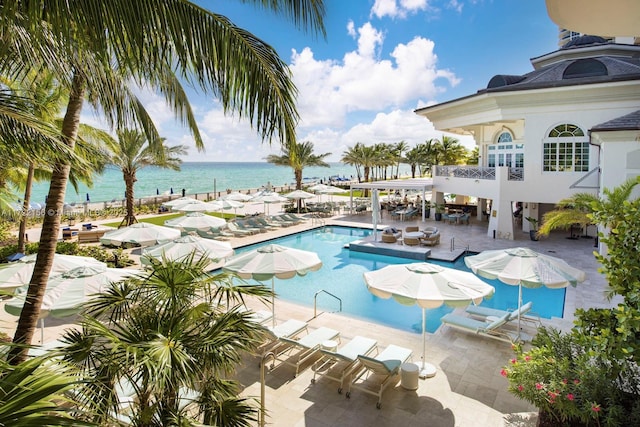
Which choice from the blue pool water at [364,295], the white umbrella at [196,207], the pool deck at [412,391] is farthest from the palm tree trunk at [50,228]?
the white umbrella at [196,207]

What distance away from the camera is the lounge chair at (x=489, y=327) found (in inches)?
377

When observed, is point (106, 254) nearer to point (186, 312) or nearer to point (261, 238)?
point (261, 238)

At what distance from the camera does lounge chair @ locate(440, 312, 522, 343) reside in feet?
31.4

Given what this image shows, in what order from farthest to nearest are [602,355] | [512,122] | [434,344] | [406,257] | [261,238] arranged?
[512,122], [261,238], [406,257], [434,344], [602,355]

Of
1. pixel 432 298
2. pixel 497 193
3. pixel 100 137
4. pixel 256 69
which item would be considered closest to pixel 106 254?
pixel 100 137

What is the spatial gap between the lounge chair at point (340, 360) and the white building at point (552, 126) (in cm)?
1449

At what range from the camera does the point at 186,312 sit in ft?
13.9

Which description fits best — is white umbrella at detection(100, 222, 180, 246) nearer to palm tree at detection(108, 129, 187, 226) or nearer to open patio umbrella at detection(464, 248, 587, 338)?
palm tree at detection(108, 129, 187, 226)

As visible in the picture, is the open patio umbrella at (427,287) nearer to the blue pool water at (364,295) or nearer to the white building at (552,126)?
the blue pool water at (364,295)

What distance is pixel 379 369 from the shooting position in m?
7.41

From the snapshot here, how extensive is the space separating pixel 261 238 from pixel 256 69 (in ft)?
64.1

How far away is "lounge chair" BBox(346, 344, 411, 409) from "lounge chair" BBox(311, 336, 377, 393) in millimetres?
173

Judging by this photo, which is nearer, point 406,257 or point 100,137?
point 100,137

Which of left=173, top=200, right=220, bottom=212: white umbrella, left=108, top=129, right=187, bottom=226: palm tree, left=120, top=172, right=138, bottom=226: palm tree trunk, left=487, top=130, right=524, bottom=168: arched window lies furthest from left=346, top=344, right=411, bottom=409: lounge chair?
left=487, top=130, right=524, bottom=168: arched window
